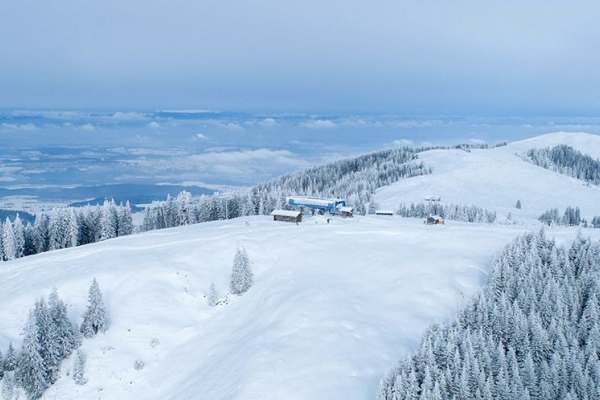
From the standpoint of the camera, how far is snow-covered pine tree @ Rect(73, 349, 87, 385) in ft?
145

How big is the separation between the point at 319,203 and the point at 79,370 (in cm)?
5709

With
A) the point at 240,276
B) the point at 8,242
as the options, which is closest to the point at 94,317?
the point at 240,276

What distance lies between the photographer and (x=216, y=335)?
1918 inches

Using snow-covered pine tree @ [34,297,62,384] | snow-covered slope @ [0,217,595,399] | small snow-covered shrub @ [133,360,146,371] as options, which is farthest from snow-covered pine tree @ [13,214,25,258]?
small snow-covered shrub @ [133,360,146,371]

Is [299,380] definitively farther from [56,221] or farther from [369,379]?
[56,221]

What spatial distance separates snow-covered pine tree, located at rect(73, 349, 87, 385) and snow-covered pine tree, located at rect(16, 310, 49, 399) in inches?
101

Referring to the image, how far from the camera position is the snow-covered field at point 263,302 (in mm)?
38375

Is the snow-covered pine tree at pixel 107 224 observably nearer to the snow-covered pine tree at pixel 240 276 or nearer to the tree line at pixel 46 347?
the tree line at pixel 46 347

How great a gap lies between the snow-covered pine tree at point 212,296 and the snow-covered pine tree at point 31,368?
17.9m

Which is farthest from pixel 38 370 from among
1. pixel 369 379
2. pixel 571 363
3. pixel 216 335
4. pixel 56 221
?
pixel 56 221

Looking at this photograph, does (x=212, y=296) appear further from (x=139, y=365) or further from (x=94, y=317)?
(x=94, y=317)

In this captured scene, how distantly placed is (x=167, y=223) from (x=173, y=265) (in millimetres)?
56397

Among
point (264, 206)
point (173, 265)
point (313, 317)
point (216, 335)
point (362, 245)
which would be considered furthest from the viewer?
point (264, 206)

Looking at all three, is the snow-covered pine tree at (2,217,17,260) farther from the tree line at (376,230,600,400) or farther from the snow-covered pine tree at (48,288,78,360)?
the tree line at (376,230,600,400)
